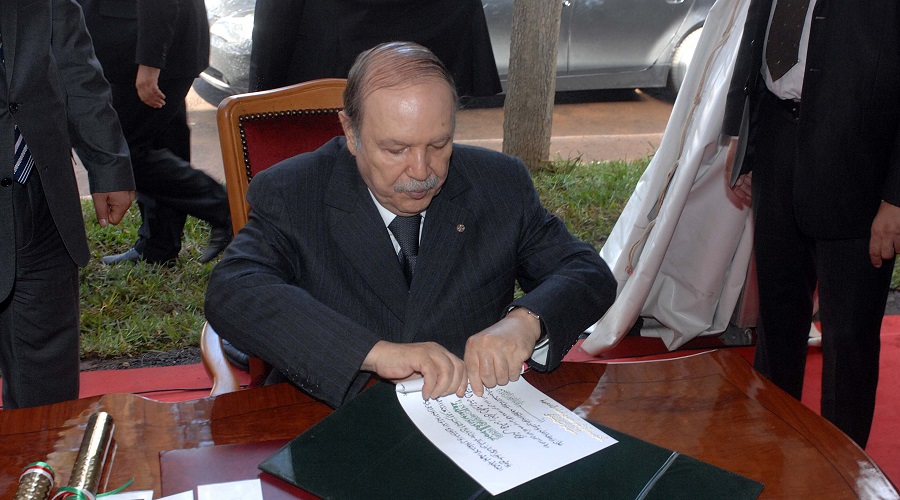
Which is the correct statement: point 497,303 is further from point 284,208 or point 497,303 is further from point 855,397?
point 855,397

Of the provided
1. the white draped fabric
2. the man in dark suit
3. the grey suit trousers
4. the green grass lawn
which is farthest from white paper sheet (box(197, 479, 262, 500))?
the green grass lawn

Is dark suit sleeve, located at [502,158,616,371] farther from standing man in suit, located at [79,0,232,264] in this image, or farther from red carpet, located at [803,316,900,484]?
standing man in suit, located at [79,0,232,264]

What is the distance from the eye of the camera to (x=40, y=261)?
205 centimetres

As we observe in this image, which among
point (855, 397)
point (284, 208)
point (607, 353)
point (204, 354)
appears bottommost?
point (607, 353)

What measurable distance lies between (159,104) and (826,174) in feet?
8.51

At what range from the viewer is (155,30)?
3.38m

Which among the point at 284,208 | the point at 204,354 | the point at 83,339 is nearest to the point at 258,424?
the point at 284,208

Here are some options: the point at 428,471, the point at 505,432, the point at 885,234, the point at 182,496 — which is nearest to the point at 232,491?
the point at 182,496

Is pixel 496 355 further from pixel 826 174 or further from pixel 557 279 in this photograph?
pixel 826 174

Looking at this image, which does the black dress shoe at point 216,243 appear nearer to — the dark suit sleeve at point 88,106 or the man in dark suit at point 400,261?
the dark suit sleeve at point 88,106

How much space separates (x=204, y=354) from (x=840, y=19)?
1.66m

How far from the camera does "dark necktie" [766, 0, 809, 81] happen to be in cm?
216

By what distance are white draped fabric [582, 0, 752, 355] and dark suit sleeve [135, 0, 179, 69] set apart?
1925 mm

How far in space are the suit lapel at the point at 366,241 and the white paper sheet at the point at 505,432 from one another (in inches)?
14.3
